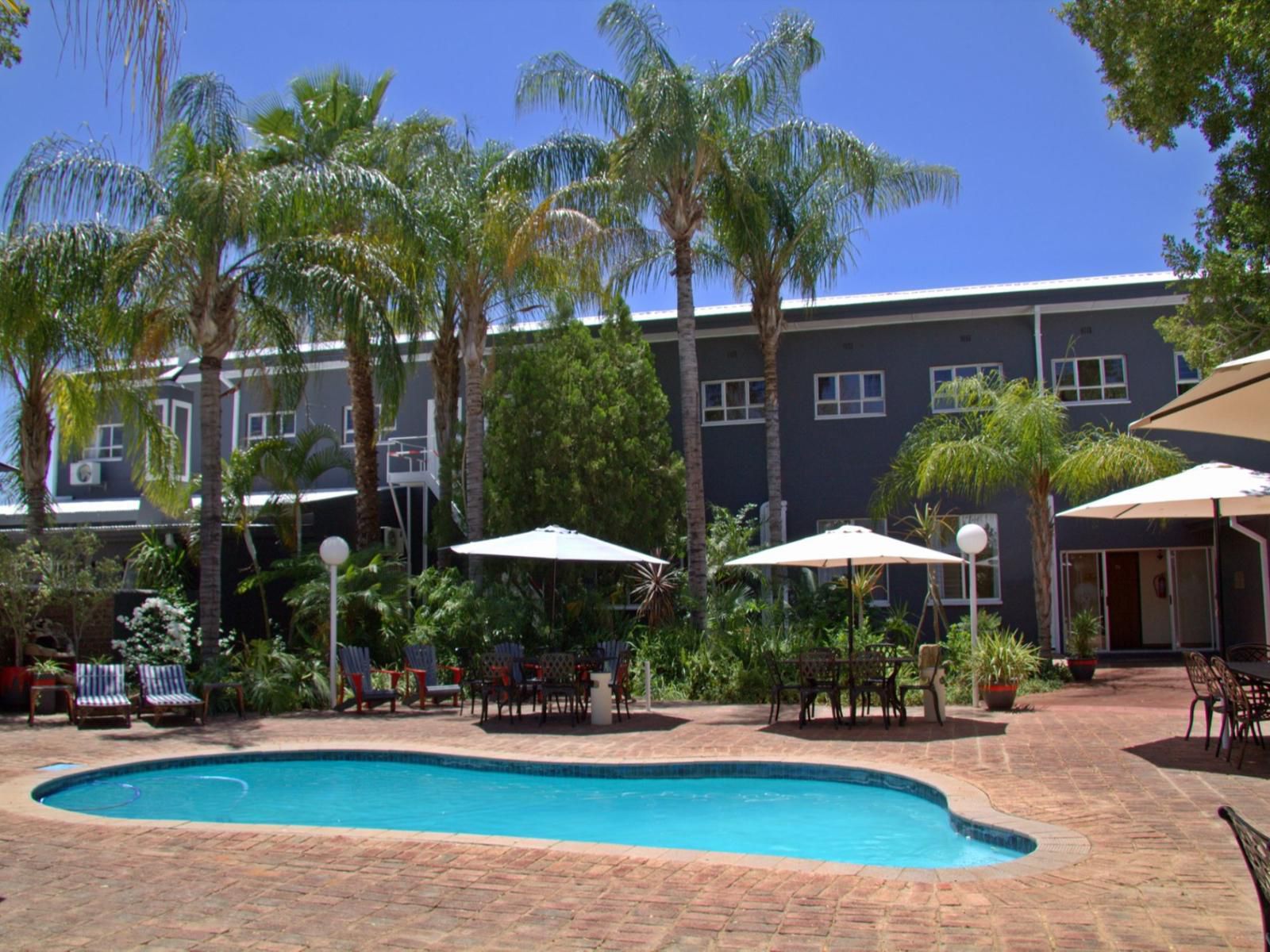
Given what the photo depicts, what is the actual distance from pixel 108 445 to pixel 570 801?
22.5 meters

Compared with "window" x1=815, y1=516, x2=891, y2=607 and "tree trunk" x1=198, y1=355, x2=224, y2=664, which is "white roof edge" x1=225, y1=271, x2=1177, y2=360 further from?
"tree trunk" x1=198, y1=355, x2=224, y2=664

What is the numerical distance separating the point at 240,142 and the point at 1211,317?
1408 cm

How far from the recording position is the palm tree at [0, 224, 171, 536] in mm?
15148

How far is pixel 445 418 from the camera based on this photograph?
21406mm

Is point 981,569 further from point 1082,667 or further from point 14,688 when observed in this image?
point 14,688

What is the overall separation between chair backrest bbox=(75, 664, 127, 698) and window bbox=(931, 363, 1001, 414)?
1517 centimetres

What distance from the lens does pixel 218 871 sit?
6508 mm

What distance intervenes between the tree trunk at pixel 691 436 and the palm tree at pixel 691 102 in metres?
0.02

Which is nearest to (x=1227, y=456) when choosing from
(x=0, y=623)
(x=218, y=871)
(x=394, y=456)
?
(x=394, y=456)

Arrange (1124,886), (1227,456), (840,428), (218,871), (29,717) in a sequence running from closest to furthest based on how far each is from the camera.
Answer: (1124,886) → (218,871) → (29,717) → (1227,456) → (840,428)

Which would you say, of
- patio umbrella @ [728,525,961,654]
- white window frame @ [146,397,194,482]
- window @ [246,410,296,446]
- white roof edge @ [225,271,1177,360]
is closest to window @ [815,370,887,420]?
white roof edge @ [225,271,1177,360]

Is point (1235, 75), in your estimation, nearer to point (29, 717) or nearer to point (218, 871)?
point (218, 871)

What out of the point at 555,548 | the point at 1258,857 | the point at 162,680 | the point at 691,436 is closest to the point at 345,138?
the point at 691,436


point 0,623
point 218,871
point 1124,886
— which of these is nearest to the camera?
point 1124,886
